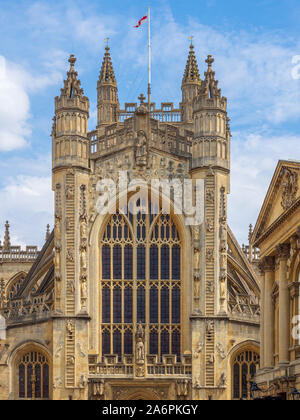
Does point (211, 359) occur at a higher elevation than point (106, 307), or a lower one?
lower

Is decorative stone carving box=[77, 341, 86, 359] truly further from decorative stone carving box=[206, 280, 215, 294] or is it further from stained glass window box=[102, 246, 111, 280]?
decorative stone carving box=[206, 280, 215, 294]

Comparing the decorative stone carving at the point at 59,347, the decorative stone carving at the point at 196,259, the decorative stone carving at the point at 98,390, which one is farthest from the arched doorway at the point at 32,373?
the decorative stone carving at the point at 196,259

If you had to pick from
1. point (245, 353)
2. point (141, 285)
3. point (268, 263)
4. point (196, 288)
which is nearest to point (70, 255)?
point (141, 285)

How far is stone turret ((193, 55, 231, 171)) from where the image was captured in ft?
169

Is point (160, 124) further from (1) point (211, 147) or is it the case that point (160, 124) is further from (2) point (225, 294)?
(2) point (225, 294)

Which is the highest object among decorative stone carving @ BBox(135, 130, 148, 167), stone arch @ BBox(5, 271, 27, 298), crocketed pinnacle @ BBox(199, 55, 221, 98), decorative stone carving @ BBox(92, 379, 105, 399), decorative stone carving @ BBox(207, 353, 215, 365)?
crocketed pinnacle @ BBox(199, 55, 221, 98)

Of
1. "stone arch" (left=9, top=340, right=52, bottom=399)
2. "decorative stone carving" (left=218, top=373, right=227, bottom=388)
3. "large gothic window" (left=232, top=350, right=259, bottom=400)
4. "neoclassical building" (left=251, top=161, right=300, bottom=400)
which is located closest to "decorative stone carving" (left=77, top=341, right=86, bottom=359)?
"stone arch" (left=9, top=340, right=52, bottom=399)

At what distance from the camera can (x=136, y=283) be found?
51438 millimetres

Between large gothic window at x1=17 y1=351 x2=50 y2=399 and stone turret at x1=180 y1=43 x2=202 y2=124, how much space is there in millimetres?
21276

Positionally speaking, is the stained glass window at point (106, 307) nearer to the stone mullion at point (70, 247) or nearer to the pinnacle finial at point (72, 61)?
the stone mullion at point (70, 247)

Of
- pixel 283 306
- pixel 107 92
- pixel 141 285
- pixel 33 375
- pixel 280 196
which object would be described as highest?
pixel 107 92

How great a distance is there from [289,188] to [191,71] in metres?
31.0

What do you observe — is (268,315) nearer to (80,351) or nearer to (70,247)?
(80,351)

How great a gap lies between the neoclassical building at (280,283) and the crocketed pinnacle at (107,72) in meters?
27.6
